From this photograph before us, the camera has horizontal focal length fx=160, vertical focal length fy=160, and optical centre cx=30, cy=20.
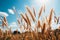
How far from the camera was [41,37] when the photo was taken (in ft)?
5.38

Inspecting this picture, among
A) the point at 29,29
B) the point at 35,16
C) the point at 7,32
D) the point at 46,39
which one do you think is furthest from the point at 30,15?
the point at 7,32

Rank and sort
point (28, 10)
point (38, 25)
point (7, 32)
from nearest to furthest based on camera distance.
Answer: point (38, 25)
point (28, 10)
point (7, 32)

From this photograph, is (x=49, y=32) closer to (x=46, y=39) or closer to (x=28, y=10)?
(x=46, y=39)

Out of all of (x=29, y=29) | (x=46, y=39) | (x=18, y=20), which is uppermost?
(x=18, y=20)

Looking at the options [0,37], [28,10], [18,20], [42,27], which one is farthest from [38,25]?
[0,37]

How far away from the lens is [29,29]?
1.88 m

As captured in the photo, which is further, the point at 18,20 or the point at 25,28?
the point at 18,20

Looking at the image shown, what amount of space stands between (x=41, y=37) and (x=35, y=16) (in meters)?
0.27

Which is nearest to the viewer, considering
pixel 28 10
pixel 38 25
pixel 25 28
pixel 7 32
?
pixel 38 25

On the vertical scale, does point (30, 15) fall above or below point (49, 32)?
above

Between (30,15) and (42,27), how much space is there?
234 mm

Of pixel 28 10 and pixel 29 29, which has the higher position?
pixel 28 10

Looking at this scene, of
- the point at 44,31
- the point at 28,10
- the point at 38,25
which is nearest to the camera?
the point at 44,31

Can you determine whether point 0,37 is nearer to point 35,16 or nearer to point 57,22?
point 35,16
